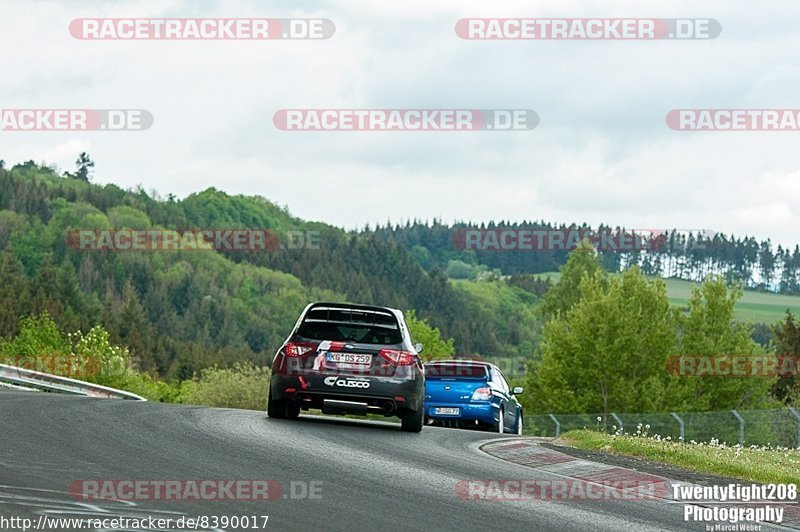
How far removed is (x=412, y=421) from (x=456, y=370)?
711cm

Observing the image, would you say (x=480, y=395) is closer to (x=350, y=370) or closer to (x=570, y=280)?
(x=350, y=370)

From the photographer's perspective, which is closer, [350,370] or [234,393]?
[350,370]

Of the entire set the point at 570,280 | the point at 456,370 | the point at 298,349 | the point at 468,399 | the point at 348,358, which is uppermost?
the point at 570,280

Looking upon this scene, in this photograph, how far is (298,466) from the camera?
11.8m

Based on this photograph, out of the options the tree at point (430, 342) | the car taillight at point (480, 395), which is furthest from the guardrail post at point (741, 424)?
the tree at point (430, 342)

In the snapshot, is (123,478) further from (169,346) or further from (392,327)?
(169,346)

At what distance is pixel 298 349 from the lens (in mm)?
16812

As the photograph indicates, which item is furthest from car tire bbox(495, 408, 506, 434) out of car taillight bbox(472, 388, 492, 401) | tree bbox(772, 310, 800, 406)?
tree bbox(772, 310, 800, 406)

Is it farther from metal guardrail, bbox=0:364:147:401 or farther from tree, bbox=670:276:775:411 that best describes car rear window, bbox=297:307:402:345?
tree, bbox=670:276:775:411

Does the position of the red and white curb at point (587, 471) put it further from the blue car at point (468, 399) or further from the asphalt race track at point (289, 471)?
the blue car at point (468, 399)

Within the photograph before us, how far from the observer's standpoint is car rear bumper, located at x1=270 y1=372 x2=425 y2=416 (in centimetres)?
1656

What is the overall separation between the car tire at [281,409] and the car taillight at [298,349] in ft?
2.95

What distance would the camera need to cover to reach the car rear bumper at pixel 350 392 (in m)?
16.6

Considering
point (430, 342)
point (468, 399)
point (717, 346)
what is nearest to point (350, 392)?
point (468, 399)
